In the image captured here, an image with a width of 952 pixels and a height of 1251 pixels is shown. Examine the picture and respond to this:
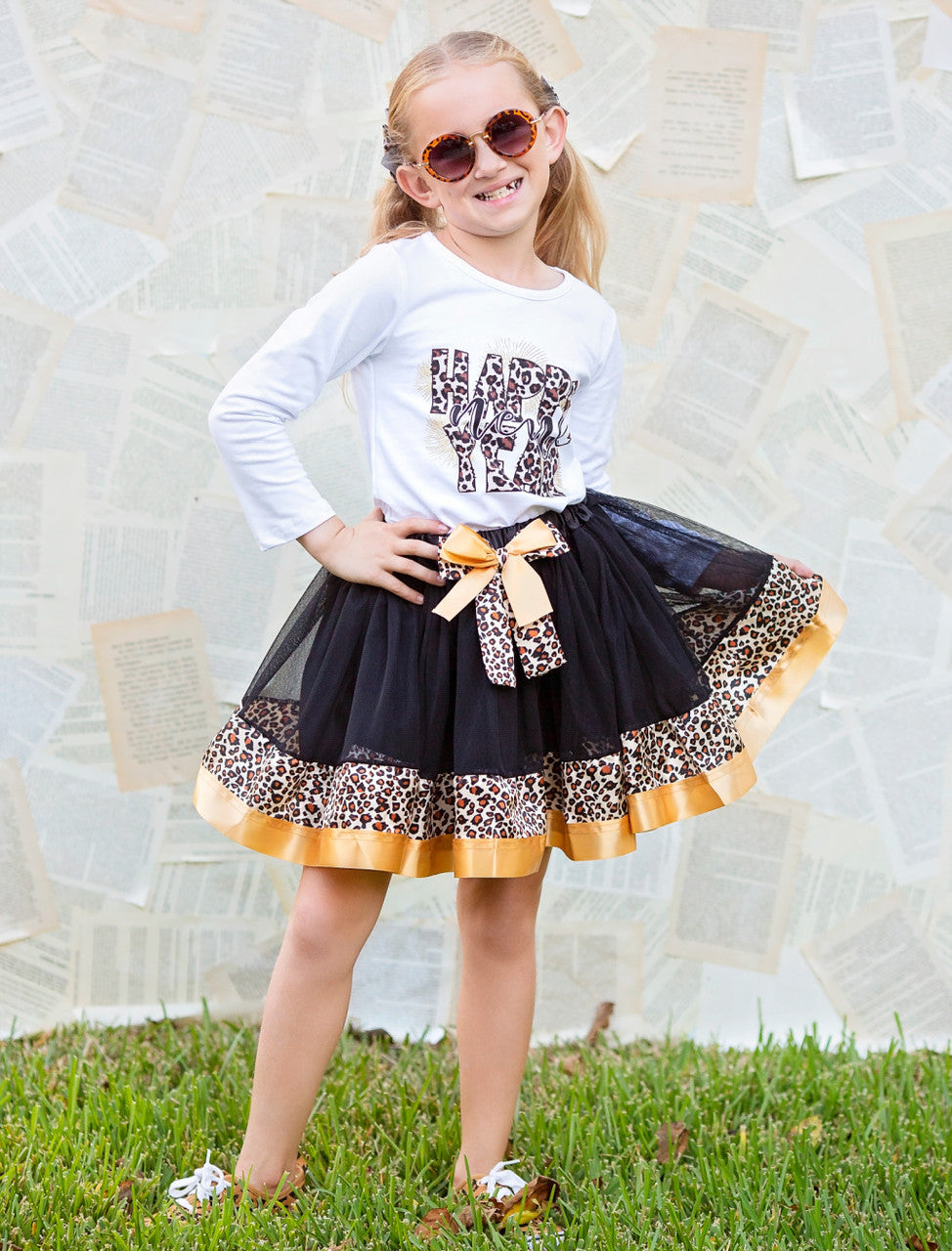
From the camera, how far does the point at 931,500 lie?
177cm

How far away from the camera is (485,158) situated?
3.90ft

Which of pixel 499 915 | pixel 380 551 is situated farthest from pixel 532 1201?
pixel 380 551

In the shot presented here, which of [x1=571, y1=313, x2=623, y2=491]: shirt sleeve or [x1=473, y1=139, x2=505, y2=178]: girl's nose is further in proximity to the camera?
[x1=571, y1=313, x2=623, y2=491]: shirt sleeve

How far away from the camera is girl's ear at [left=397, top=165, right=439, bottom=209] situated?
1257mm

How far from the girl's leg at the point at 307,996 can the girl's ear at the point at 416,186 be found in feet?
2.32

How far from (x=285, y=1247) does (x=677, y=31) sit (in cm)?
161

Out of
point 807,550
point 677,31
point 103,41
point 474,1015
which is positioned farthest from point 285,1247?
point 677,31

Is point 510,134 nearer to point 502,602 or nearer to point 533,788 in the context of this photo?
point 502,602

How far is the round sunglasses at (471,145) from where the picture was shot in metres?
1.18

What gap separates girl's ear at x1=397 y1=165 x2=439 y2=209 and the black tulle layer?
360 millimetres

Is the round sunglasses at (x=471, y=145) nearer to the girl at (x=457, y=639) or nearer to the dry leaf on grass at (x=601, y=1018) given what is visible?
the girl at (x=457, y=639)

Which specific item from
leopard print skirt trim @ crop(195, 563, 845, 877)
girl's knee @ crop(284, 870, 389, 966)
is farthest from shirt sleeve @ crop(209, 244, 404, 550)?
girl's knee @ crop(284, 870, 389, 966)

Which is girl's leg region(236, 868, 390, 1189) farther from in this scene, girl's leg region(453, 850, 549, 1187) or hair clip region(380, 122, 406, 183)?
hair clip region(380, 122, 406, 183)

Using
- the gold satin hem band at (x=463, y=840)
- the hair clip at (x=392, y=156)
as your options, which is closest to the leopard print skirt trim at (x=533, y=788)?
the gold satin hem band at (x=463, y=840)
